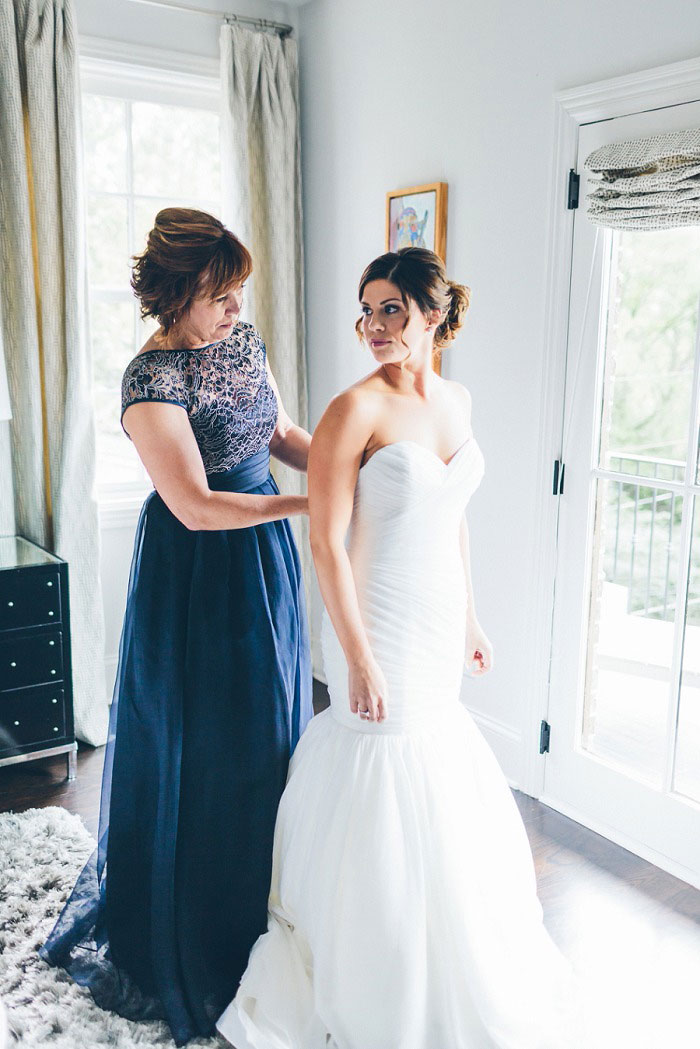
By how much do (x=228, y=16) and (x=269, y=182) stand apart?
63 centimetres

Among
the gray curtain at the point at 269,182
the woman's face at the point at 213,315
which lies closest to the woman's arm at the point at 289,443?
the woman's face at the point at 213,315

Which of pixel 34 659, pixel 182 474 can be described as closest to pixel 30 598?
pixel 34 659

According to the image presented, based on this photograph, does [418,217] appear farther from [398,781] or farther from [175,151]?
[398,781]

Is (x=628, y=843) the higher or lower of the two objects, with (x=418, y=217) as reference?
lower

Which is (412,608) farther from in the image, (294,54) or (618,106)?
(294,54)

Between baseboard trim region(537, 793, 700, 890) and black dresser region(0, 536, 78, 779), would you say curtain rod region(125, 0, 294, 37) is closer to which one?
black dresser region(0, 536, 78, 779)

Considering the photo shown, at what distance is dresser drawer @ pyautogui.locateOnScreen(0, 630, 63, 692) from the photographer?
3.01m

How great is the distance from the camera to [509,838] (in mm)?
1980

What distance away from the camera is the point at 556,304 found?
2.75m

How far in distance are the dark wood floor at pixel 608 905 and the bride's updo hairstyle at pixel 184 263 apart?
5.72 ft

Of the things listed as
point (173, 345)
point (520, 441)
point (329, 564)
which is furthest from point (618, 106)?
point (329, 564)

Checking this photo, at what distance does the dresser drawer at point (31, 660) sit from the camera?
9.87 feet

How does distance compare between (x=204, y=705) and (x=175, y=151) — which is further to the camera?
(x=175, y=151)

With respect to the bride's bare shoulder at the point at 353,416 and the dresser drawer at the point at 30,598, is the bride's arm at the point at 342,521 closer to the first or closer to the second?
the bride's bare shoulder at the point at 353,416
